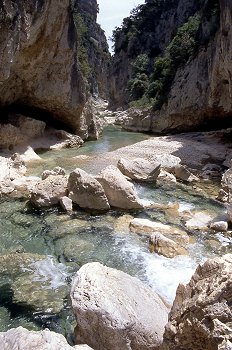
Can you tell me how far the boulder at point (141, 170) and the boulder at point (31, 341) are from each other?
1029 cm

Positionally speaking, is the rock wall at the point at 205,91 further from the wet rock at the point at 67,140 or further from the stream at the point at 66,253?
the stream at the point at 66,253

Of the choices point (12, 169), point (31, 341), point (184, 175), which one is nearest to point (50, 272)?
point (31, 341)

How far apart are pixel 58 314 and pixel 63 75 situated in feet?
61.0

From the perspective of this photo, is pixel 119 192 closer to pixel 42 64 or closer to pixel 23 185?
pixel 23 185

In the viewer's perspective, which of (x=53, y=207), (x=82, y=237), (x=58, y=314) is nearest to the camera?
(x=58, y=314)

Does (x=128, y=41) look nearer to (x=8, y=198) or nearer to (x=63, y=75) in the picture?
(x=63, y=75)

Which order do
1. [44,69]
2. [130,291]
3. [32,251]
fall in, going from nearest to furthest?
[130,291] → [32,251] → [44,69]

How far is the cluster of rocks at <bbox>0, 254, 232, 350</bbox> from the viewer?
3105 millimetres

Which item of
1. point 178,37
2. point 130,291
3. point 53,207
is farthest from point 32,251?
point 178,37

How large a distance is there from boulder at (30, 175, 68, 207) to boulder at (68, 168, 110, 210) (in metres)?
0.41

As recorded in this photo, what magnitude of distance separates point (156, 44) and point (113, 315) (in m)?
51.2

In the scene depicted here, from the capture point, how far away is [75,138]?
2291cm

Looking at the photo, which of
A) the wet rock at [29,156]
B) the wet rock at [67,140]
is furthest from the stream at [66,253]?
the wet rock at [67,140]

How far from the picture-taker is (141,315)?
13.6 ft
